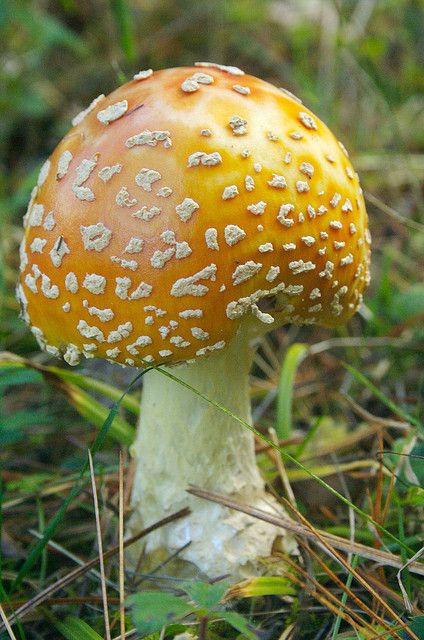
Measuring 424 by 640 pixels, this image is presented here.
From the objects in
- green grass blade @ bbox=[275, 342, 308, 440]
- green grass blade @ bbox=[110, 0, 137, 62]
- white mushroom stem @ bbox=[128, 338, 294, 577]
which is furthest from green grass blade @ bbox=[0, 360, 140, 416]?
green grass blade @ bbox=[110, 0, 137, 62]

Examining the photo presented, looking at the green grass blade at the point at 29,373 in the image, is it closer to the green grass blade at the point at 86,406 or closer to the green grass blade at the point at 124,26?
the green grass blade at the point at 86,406

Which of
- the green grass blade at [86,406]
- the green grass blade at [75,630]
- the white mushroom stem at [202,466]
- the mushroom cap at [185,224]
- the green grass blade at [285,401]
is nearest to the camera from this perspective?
the mushroom cap at [185,224]

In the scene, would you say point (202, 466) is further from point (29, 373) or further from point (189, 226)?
point (189, 226)

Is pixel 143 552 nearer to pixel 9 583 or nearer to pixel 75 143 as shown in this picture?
pixel 9 583

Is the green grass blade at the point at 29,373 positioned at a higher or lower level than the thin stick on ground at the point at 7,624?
higher

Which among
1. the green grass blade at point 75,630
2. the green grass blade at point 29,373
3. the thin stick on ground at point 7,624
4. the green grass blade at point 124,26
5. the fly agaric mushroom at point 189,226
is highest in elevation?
the green grass blade at point 124,26

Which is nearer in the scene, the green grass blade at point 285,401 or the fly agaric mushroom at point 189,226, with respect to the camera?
the fly agaric mushroom at point 189,226

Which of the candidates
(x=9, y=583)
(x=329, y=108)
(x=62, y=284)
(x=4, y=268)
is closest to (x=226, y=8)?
(x=329, y=108)

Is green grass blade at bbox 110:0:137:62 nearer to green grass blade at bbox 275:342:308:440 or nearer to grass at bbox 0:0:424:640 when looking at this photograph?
grass at bbox 0:0:424:640

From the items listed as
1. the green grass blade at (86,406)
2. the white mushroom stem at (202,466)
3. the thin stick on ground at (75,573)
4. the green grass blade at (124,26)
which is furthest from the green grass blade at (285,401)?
the green grass blade at (124,26)

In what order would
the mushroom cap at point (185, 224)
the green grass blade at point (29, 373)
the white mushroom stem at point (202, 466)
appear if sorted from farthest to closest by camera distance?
the green grass blade at point (29, 373) → the white mushroom stem at point (202, 466) → the mushroom cap at point (185, 224)
